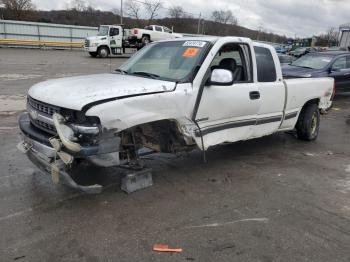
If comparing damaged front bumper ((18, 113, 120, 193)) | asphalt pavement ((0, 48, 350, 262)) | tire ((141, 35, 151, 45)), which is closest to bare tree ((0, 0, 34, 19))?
tire ((141, 35, 151, 45))

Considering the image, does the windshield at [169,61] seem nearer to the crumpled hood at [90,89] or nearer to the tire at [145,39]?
the crumpled hood at [90,89]

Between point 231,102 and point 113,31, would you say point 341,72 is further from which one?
point 113,31

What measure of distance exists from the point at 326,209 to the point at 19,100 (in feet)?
29.0

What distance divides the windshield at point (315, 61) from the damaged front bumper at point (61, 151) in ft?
35.0

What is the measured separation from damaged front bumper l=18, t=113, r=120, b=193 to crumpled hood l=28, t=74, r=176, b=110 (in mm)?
268

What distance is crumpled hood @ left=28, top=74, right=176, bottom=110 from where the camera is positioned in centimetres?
379

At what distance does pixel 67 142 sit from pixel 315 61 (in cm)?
1146

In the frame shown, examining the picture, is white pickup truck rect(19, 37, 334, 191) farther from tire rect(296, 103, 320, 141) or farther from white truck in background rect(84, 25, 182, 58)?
white truck in background rect(84, 25, 182, 58)

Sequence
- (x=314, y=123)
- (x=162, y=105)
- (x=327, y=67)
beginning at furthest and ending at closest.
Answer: (x=327, y=67), (x=314, y=123), (x=162, y=105)

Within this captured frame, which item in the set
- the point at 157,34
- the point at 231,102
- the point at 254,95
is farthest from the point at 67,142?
the point at 157,34

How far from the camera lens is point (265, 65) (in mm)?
5859

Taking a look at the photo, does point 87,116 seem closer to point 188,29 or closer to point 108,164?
point 108,164

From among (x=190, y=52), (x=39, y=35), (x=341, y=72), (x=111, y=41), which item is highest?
(x=190, y=52)

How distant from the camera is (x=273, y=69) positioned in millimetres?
6004
